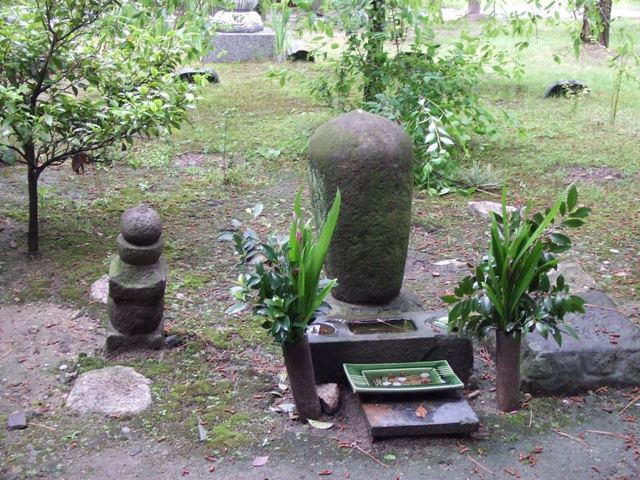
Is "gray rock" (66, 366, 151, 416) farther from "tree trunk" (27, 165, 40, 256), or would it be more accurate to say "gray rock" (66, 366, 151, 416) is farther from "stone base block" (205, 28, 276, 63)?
"stone base block" (205, 28, 276, 63)

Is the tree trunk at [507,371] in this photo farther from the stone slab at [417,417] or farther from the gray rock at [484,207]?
the gray rock at [484,207]

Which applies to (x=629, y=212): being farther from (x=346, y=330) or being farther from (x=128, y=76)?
(x=128, y=76)

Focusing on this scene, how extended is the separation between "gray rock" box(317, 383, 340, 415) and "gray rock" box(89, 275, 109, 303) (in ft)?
5.56

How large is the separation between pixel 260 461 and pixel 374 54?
15.8 feet

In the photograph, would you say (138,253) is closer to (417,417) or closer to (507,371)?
(417,417)

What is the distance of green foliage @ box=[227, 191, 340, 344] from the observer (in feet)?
10.3

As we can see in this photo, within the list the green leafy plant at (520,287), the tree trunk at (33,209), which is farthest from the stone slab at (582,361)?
the tree trunk at (33,209)

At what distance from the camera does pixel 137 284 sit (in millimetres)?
3918

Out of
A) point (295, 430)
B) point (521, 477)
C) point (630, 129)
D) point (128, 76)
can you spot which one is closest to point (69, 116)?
point (128, 76)

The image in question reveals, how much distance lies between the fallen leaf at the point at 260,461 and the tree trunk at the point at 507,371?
3.73ft

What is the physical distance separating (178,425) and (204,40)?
3701mm

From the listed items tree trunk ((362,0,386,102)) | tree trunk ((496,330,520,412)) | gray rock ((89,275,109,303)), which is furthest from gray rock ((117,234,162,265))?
tree trunk ((362,0,386,102))

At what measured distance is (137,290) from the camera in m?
3.90

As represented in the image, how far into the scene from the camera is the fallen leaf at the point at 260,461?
123 inches
